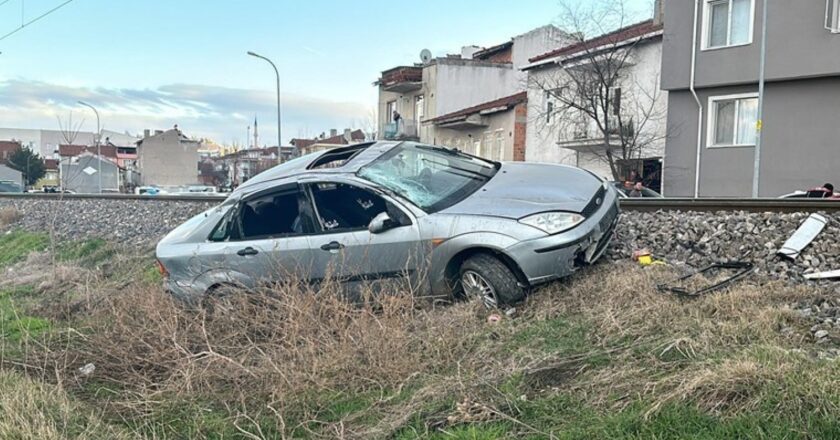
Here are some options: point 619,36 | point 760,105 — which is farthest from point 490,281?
point 619,36

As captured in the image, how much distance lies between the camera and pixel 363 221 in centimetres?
650

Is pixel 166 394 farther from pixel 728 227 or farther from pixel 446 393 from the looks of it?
pixel 728 227

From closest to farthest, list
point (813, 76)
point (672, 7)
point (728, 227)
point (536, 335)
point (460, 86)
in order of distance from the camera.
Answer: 1. point (536, 335)
2. point (728, 227)
3. point (813, 76)
4. point (672, 7)
5. point (460, 86)

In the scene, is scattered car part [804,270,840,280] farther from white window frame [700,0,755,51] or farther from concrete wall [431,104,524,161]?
concrete wall [431,104,524,161]

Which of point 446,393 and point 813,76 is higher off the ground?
point 813,76

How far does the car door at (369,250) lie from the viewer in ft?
19.8

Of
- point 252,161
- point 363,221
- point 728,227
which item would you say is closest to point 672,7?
point 728,227

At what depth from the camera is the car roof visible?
22.3 ft

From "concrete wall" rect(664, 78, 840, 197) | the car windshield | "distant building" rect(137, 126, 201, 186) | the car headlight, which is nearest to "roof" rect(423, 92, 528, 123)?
"concrete wall" rect(664, 78, 840, 197)

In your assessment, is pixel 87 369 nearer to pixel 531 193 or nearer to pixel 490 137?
pixel 531 193

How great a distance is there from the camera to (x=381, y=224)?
20.0 ft

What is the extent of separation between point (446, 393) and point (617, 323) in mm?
1532

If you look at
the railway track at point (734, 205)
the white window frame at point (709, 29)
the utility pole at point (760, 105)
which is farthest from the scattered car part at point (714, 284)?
the white window frame at point (709, 29)

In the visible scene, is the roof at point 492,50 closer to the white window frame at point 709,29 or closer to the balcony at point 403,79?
the balcony at point 403,79
